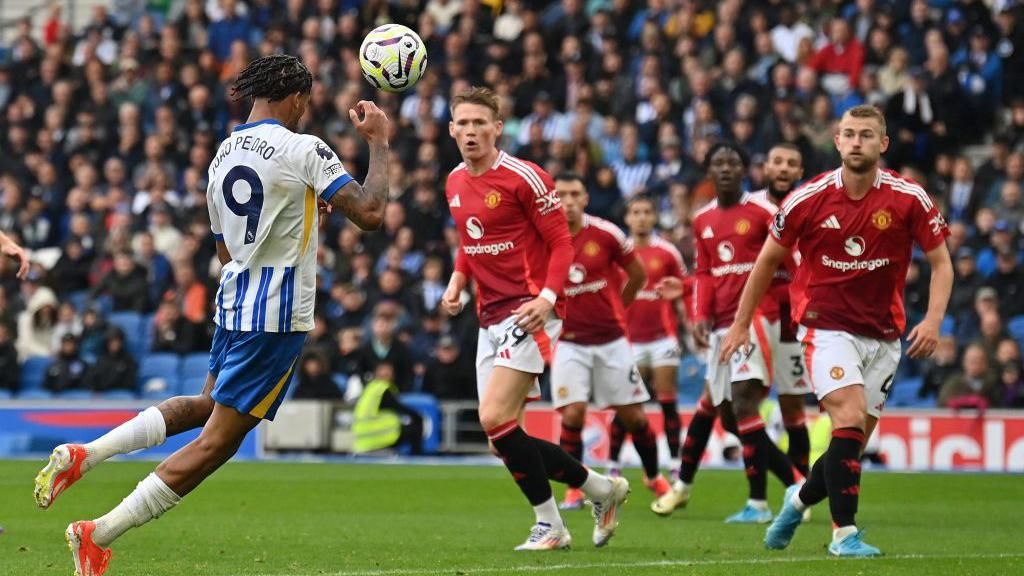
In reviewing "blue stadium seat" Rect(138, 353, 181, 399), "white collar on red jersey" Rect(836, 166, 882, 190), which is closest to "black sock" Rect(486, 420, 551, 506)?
"white collar on red jersey" Rect(836, 166, 882, 190)

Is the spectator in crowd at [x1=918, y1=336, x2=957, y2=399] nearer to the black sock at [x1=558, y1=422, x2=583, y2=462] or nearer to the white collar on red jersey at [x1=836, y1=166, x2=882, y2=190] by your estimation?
the black sock at [x1=558, y1=422, x2=583, y2=462]

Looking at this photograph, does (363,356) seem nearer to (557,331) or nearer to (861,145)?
(557,331)

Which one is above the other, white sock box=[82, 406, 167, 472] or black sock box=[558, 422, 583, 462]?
white sock box=[82, 406, 167, 472]

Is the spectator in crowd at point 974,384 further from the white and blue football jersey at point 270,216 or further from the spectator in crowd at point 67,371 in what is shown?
the white and blue football jersey at point 270,216

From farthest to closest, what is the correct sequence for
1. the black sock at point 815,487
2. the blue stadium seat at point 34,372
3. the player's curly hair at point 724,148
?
the blue stadium seat at point 34,372 → the player's curly hair at point 724,148 → the black sock at point 815,487

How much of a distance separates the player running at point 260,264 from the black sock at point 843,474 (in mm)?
3082

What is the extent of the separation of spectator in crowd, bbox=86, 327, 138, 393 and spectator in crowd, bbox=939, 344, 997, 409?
10.9m

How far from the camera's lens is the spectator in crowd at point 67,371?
2250cm

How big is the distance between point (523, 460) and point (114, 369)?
13.9 m

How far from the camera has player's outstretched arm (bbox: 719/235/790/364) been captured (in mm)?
9391

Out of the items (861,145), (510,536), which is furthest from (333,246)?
(861,145)

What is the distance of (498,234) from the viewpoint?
10133 mm

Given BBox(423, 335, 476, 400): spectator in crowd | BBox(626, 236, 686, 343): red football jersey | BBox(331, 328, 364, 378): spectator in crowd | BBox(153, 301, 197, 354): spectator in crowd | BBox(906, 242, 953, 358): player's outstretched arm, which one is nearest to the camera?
BBox(906, 242, 953, 358): player's outstretched arm

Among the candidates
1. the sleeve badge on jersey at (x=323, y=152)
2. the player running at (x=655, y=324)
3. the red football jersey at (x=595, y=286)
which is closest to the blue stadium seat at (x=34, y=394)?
the player running at (x=655, y=324)
